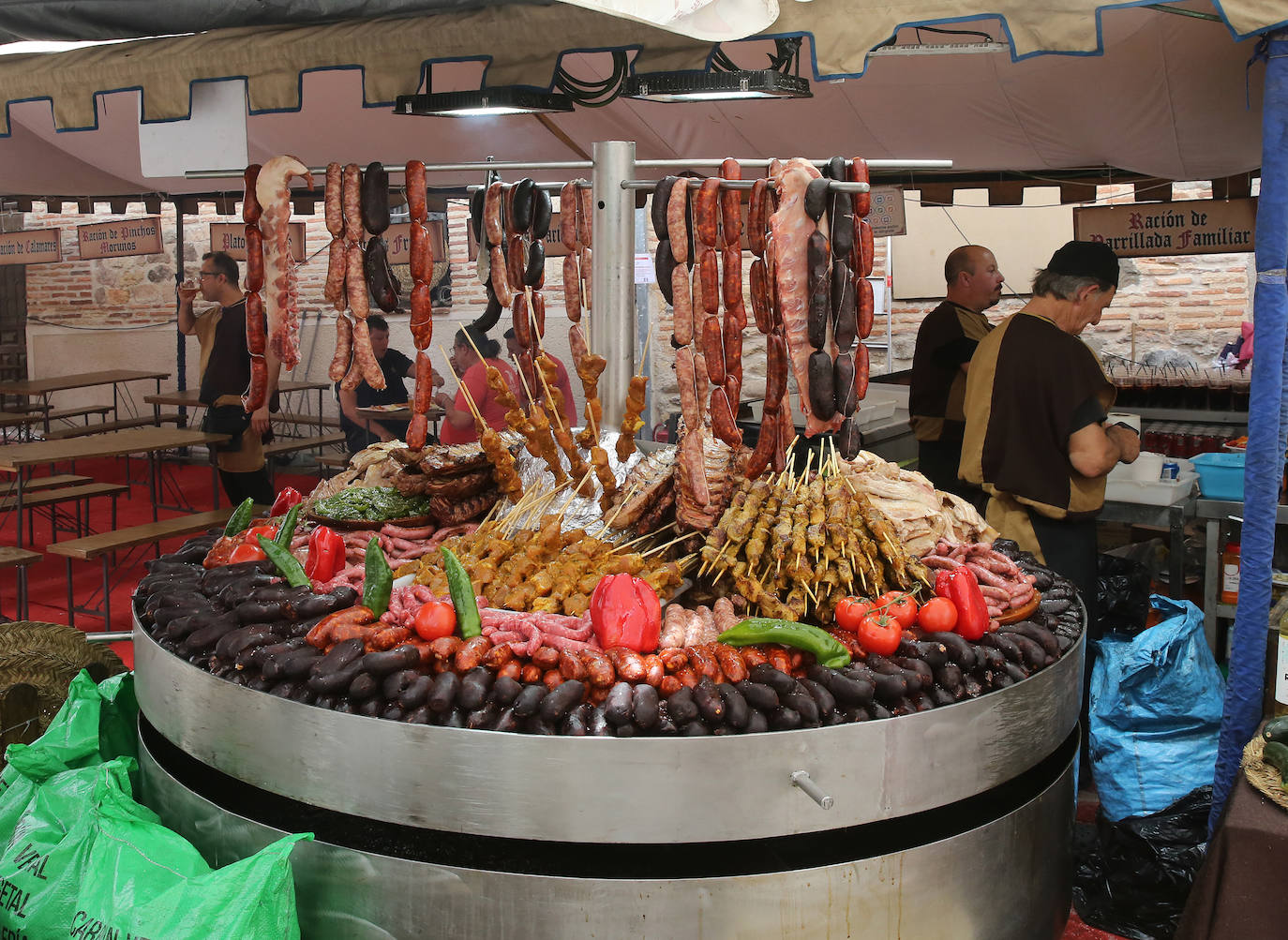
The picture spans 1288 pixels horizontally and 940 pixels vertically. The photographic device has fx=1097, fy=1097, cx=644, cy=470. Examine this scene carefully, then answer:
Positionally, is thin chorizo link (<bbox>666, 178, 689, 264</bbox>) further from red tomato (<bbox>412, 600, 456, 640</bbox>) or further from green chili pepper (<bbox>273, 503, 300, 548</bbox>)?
green chili pepper (<bbox>273, 503, 300, 548</bbox>)

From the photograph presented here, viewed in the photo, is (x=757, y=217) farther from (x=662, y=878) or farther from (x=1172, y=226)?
(x=1172, y=226)

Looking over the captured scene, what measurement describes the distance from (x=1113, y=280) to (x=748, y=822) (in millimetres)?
3054

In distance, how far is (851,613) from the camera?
2.90 meters

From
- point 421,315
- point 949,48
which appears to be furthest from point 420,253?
point 949,48

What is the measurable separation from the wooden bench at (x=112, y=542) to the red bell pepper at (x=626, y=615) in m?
4.59

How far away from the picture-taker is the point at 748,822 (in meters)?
2.49

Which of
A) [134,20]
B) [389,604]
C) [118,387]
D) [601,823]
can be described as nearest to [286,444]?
[118,387]

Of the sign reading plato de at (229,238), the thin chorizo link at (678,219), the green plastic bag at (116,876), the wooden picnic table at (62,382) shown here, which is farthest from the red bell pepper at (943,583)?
the wooden picnic table at (62,382)

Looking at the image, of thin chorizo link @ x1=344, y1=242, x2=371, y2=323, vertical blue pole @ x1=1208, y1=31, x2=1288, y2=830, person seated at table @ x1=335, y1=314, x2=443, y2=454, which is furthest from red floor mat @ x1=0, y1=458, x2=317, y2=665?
vertical blue pole @ x1=1208, y1=31, x2=1288, y2=830

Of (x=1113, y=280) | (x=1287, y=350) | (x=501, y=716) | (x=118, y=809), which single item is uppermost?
(x=1113, y=280)

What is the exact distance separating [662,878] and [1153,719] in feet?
8.29

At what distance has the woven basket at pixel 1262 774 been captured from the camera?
2539mm

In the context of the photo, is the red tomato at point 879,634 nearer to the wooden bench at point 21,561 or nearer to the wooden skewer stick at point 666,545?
the wooden skewer stick at point 666,545

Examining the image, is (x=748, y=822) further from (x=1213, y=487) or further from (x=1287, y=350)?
(x=1213, y=487)
